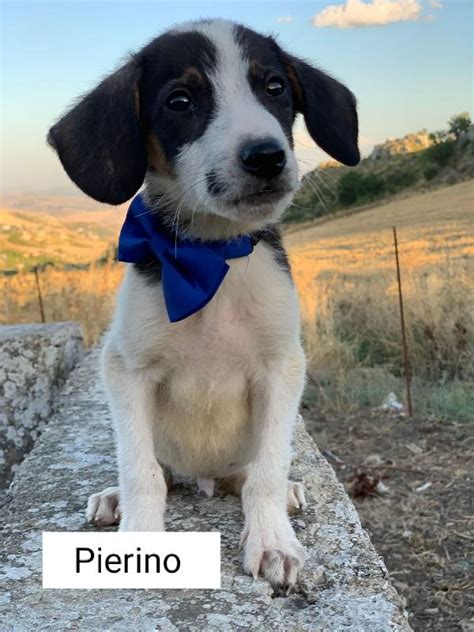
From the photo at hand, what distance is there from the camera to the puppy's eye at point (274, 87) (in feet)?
8.64

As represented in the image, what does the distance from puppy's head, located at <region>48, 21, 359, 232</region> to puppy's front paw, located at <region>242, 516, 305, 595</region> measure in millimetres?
1007

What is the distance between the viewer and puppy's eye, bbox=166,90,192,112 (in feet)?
8.25

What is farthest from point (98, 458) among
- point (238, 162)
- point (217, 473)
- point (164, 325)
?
point (238, 162)

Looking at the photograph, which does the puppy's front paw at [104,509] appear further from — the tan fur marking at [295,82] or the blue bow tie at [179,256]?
the tan fur marking at [295,82]

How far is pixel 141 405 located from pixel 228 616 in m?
0.81

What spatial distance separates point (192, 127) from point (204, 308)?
24.0 inches

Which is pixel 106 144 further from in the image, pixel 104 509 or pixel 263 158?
pixel 104 509

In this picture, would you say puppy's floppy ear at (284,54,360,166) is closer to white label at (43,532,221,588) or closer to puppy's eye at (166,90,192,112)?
puppy's eye at (166,90,192,112)

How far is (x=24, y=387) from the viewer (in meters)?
4.39

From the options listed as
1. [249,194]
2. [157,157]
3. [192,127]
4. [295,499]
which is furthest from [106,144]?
[295,499]

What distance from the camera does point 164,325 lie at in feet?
8.51

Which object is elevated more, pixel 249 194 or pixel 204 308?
pixel 249 194

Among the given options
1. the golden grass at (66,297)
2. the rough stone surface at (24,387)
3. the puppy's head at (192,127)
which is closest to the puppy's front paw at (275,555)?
the puppy's head at (192,127)

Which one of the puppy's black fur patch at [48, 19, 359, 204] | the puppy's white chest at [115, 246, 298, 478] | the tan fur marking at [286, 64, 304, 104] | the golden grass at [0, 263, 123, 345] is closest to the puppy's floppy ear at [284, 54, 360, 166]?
the tan fur marking at [286, 64, 304, 104]
